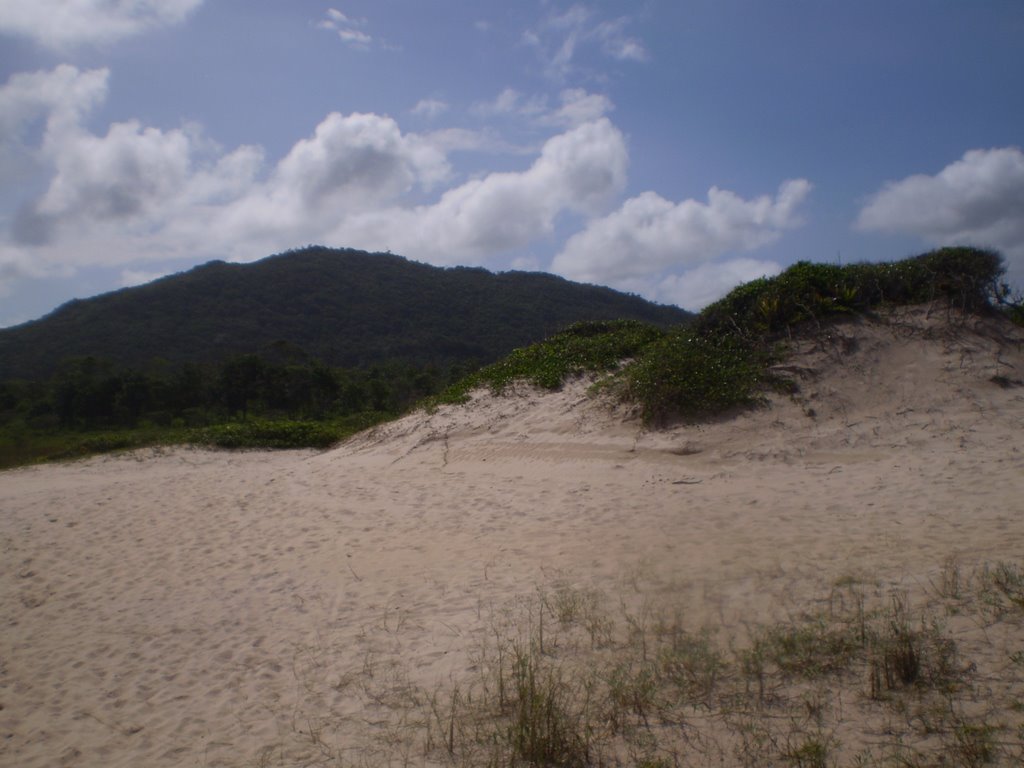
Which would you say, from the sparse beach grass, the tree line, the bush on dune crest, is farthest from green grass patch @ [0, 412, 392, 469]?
the sparse beach grass

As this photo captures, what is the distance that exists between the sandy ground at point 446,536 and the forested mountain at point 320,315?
31.5 metres

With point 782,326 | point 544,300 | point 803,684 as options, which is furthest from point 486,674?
point 544,300

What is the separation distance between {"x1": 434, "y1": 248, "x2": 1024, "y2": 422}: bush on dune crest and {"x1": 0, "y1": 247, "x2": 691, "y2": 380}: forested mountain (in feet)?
99.4

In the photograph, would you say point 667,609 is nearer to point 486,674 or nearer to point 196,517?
point 486,674

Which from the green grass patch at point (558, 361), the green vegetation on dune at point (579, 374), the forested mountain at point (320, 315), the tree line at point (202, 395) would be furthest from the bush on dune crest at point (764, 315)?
the forested mountain at point (320, 315)

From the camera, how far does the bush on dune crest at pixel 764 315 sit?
1055cm

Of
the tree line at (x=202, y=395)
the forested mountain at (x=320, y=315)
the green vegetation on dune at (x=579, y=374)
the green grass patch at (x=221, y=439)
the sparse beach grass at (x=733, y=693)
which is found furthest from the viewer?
the forested mountain at (x=320, y=315)

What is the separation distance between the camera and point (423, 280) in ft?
203

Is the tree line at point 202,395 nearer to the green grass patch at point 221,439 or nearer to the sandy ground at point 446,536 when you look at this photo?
the green grass patch at point 221,439

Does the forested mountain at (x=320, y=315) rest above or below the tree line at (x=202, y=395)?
above

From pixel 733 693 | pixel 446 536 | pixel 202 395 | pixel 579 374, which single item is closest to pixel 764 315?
pixel 579 374

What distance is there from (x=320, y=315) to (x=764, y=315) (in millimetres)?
45202

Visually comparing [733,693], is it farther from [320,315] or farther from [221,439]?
[320,315]

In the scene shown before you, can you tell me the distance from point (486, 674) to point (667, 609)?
55.2 inches
